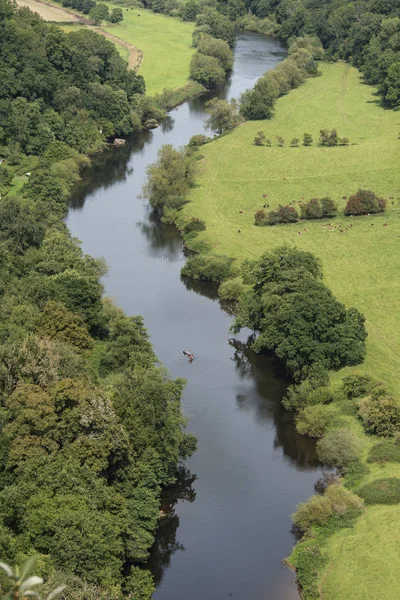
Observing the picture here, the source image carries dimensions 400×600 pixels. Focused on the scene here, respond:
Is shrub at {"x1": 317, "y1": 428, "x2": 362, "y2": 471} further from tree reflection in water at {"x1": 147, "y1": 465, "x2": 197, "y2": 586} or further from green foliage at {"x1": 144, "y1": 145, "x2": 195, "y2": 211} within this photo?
green foliage at {"x1": 144, "y1": 145, "x2": 195, "y2": 211}

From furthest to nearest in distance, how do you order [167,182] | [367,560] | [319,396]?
[167,182] < [319,396] < [367,560]

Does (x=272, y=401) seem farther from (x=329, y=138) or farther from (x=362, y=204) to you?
(x=329, y=138)

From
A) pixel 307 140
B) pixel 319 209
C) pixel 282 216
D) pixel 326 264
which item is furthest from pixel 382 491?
pixel 307 140

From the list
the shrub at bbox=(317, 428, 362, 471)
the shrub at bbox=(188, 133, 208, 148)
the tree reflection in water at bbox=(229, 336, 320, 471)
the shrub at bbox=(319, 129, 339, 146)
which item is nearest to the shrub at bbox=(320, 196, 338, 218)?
the shrub at bbox=(319, 129, 339, 146)

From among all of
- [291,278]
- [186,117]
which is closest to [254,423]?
[291,278]

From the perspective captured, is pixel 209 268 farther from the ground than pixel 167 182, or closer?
closer

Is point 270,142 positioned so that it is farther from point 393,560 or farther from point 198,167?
point 393,560
